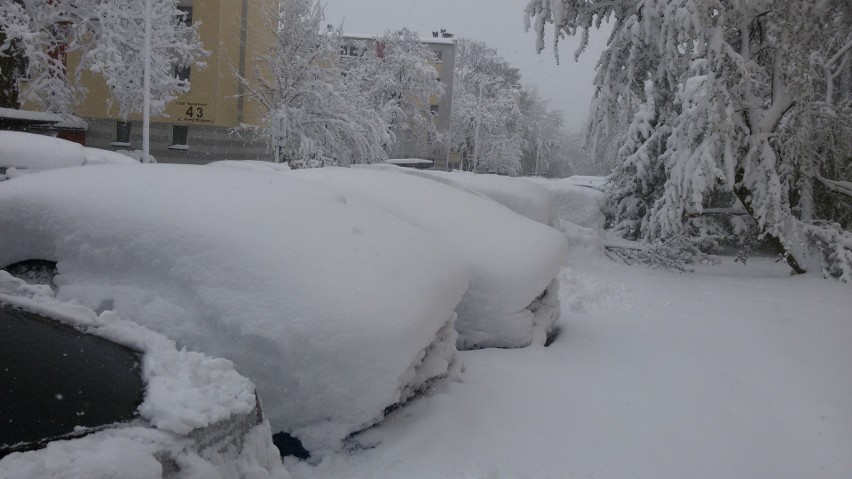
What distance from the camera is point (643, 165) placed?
46.4ft

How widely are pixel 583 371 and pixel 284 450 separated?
2461mm

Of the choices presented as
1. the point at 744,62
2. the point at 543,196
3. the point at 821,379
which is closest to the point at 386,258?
the point at 821,379

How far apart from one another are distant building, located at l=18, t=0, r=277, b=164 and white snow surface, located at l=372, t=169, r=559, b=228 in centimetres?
2325

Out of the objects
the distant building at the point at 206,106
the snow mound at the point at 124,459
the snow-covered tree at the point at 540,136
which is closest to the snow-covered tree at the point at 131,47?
the distant building at the point at 206,106

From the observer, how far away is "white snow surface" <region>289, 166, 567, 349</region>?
4.22 m

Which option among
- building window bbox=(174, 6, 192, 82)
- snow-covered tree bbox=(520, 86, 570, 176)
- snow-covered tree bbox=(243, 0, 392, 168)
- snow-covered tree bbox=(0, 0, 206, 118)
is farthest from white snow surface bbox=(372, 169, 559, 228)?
snow-covered tree bbox=(520, 86, 570, 176)

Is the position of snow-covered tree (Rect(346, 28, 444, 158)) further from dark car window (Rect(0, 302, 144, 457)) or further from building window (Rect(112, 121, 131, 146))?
dark car window (Rect(0, 302, 144, 457))

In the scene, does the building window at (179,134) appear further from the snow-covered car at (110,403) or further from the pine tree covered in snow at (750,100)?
the snow-covered car at (110,403)

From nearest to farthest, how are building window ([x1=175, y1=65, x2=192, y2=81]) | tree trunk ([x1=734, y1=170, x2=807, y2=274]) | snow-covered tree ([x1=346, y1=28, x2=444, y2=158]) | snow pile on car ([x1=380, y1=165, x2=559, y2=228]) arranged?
snow pile on car ([x1=380, y1=165, x2=559, y2=228]) < tree trunk ([x1=734, y1=170, x2=807, y2=274]) < building window ([x1=175, y1=65, x2=192, y2=81]) < snow-covered tree ([x1=346, y1=28, x2=444, y2=158])

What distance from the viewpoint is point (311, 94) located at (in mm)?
25953

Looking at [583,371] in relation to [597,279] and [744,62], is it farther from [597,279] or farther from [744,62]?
[744,62]

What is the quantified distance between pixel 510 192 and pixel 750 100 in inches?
187

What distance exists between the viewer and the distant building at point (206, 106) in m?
29.2

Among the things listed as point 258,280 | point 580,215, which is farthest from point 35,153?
point 580,215
